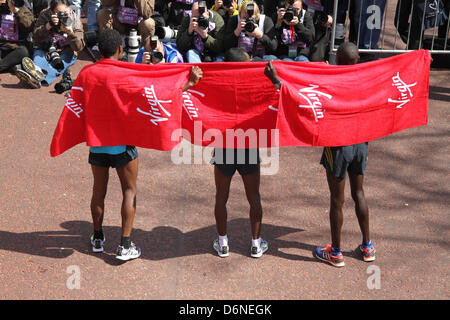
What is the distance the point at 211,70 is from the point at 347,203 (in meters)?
2.38

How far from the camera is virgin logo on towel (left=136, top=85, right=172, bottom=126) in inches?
210

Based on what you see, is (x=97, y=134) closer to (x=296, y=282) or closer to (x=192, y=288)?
(x=192, y=288)

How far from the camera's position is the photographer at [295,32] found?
9.78m

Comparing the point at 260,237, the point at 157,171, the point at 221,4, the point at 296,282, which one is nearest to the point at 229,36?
the point at 221,4

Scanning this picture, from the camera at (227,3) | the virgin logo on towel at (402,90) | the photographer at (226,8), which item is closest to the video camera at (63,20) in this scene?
the photographer at (226,8)

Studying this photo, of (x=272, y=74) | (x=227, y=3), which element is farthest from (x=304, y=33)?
(x=272, y=74)

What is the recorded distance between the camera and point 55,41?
10.5m

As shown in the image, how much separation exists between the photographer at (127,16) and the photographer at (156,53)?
0.58 metres

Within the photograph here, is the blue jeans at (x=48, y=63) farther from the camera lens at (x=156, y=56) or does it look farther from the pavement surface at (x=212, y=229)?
the camera lens at (x=156, y=56)

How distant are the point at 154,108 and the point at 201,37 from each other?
4.97m

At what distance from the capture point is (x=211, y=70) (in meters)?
5.41

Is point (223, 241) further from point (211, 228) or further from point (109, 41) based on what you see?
point (109, 41)

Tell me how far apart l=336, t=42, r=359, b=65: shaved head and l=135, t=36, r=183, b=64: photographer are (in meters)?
3.53

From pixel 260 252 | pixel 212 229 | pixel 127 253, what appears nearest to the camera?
pixel 127 253
